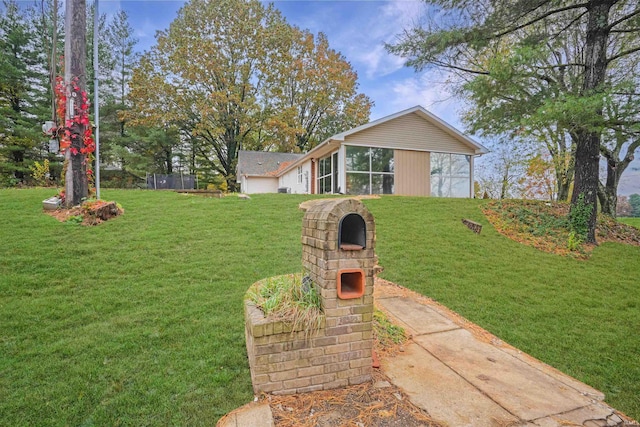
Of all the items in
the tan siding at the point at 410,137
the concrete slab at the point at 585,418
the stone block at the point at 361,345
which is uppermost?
the tan siding at the point at 410,137

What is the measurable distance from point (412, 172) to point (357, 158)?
2649 mm

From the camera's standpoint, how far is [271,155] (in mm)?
22719

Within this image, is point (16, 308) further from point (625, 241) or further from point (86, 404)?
point (625, 241)

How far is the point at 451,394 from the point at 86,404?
2603 millimetres

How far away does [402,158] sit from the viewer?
1295cm

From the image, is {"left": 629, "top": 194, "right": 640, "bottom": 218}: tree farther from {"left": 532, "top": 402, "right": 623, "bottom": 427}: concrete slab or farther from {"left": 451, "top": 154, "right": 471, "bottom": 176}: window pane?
{"left": 532, "top": 402, "right": 623, "bottom": 427}: concrete slab

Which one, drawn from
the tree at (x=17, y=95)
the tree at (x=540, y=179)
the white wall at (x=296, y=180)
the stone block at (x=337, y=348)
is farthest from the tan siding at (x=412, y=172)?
the tree at (x=17, y=95)

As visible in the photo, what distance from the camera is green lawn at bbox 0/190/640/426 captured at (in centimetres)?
224

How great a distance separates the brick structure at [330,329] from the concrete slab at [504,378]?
89cm

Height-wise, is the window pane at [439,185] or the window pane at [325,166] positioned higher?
the window pane at [325,166]

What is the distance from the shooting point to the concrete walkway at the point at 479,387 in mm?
1945

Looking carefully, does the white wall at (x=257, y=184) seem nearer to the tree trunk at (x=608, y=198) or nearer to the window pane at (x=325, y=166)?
the window pane at (x=325, y=166)

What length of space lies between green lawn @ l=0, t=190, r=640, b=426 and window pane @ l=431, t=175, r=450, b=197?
20.2 ft

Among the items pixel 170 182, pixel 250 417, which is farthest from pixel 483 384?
pixel 170 182
